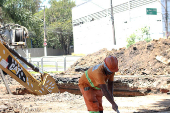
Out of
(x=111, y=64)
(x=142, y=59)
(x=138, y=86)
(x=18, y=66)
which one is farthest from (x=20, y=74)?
(x=142, y=59)

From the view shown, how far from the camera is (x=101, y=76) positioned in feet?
12.9

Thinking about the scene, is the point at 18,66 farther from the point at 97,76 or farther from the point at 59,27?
the point at 59,27

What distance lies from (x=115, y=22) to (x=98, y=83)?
32.4 metres

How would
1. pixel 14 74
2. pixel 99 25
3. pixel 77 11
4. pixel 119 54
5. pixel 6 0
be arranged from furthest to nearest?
pixel 77 11 < pixel 99 25 < pixel 6 0 < pixel 119 54 < pixel 14 74

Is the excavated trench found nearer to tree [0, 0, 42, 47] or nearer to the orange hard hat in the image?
the orange hard hat

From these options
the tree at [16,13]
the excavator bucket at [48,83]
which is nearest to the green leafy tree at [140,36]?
the tree at [16,13]

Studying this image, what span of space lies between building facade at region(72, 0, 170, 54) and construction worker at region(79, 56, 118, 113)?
19.1 metres

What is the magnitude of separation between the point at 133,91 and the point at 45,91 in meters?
4.21

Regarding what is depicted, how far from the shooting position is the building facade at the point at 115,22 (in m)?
28.3

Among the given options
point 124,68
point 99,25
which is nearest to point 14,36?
point 124,68

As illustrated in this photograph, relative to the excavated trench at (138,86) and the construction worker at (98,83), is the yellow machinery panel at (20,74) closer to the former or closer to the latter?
the excavated trench at (138,86)

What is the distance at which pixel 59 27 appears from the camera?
5303 centimetres

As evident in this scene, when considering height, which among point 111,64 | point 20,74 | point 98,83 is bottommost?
point 20,74

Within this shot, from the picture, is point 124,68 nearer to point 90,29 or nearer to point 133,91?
point 133,91
